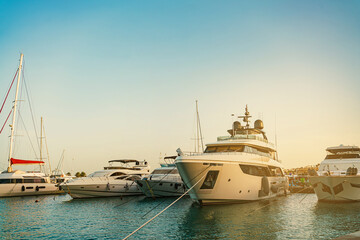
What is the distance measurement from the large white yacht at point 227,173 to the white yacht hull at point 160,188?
10.1 metres

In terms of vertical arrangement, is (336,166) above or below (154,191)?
above

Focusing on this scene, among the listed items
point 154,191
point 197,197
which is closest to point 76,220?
point 197,197

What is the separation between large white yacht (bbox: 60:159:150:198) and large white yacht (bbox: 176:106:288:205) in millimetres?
15320

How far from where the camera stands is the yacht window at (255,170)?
22234 mm

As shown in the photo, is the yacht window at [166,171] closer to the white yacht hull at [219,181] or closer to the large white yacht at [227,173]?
the large white yacht at [227,173]

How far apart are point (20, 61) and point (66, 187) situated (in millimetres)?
18785

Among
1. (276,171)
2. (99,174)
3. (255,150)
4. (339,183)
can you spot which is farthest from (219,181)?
(99,174)

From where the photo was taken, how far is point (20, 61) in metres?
39.7

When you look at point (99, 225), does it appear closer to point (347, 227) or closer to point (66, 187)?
point (347, 227)

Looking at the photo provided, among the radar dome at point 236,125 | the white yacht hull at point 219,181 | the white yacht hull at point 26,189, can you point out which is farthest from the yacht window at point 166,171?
the white yacht hull at point 26,189

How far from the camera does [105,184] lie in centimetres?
3456

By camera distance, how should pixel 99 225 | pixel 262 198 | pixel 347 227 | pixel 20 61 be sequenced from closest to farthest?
1. pixel 347 227
2. pixel 99 225
3. pixel 262 198
4. pixel 20 61

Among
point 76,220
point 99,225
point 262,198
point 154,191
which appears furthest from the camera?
point 154,191

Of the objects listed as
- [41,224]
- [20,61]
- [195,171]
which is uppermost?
[20,61]
